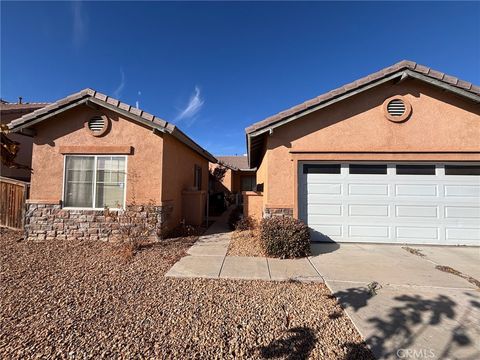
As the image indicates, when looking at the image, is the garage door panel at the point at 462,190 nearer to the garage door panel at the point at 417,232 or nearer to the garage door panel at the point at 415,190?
the garage door panel at the point at 415,190

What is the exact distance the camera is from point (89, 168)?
7.75m

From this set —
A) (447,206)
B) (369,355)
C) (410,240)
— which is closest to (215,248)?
(369,355)

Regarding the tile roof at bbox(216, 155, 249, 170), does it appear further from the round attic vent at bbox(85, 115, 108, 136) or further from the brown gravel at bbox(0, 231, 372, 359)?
the brown gravel at bbox(0, 231, 372, 359)

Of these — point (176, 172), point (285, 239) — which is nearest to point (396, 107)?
point (285, 239)

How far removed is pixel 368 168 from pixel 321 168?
1.47 metres

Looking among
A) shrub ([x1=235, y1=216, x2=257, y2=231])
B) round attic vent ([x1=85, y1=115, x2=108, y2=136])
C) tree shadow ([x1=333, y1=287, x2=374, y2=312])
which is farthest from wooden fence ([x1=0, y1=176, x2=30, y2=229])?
tree shadow ([x1=333, y1=287, x2=374, y2=312])

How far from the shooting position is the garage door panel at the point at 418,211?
7328 mm

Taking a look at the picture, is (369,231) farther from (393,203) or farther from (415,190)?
(415,190)

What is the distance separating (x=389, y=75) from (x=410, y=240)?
5116 mm

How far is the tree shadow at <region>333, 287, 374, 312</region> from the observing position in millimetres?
3707

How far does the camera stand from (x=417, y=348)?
278 cm

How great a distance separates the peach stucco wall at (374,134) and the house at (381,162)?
0.03m

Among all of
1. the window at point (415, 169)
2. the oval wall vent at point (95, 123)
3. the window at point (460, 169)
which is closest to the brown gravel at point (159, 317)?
the oval wall vent at point (95, 123)

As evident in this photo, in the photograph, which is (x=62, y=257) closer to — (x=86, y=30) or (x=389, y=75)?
(x=86, y=30)
